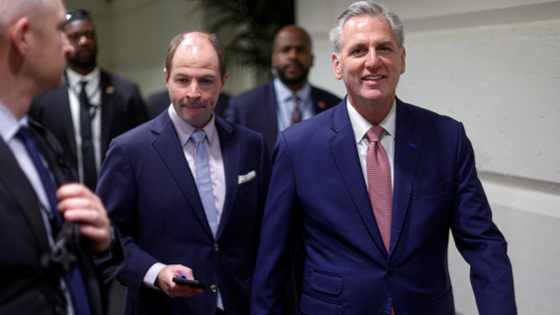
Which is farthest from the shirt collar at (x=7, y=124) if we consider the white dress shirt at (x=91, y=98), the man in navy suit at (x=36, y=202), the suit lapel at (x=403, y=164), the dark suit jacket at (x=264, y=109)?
the white dress shirt at (x=91, y=98)

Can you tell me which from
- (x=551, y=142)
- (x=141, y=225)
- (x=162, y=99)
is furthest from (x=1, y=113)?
(x=162, y=99)

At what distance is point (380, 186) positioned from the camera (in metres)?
1.43

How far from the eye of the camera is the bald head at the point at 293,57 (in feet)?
9.63

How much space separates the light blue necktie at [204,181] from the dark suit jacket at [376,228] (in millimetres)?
225

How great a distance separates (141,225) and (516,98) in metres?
1.62

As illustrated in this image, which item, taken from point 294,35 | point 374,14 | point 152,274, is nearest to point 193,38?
point 374,14

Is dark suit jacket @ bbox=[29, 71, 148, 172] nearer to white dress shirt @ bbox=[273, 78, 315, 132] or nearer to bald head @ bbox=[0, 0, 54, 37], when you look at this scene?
white dress shirt @ bbox=[273, 78, 315, 132]

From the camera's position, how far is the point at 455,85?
88.8 inches

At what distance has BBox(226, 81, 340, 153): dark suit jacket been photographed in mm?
2779

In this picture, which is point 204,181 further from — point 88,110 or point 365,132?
point 88,110

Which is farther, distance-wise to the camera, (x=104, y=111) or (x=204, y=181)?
(x=104, y=111)

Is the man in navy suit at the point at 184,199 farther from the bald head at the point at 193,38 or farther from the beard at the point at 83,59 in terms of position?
the beard at the point at 83,59

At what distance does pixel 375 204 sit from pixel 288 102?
1.60 metres

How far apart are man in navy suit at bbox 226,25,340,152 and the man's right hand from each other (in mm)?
1369
